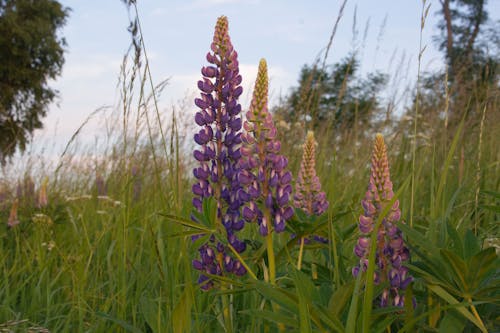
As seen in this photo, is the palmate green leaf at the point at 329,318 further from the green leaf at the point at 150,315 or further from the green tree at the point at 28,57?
the green tree at the point at 28,57

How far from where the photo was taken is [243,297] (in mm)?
2275

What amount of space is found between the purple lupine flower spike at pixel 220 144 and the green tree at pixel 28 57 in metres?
30.1

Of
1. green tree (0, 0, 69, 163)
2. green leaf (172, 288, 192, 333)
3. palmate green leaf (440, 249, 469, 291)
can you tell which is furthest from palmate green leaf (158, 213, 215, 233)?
green tree (0, 0, 69, 163)

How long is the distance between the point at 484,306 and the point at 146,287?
182cm

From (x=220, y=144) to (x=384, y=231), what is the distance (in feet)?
2.06

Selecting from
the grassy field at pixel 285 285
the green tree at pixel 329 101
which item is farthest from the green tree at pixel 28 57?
the grassy field at pixel 285 285

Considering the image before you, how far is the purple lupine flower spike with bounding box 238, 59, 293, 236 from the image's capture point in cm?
154

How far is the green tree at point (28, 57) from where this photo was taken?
30.1 m

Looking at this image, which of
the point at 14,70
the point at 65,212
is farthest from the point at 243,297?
the point at 14,70

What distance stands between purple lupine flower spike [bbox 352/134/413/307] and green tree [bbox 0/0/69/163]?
3069 cm

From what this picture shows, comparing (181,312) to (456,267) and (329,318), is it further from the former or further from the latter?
(456,267)

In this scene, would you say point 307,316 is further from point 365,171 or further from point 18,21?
point 18,21

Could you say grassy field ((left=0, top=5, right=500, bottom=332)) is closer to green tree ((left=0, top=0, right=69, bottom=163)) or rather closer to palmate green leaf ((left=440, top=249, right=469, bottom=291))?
palmate green leaf ((left=440, top=249, right=469, bottom=291))

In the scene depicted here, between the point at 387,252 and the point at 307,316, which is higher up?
the point at 387,252
